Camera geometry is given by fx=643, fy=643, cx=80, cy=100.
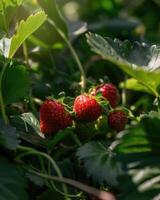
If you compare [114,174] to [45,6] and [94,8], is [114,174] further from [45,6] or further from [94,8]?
[94,8]

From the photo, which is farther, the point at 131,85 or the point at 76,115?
the point at 131,85

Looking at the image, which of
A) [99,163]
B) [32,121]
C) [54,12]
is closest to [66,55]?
[54,12]

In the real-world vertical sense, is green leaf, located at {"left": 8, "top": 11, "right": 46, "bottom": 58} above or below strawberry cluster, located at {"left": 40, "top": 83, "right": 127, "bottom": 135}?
above

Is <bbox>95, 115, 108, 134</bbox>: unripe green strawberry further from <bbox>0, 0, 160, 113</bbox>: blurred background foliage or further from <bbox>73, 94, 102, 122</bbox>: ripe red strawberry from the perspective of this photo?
<bbox>0, 0, 160, 113</bbox>: blurred background foliage

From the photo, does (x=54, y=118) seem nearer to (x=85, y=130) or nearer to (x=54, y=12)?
(x=85, y=130)

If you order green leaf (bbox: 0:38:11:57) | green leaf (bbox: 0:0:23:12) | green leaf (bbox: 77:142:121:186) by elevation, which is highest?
→ green leaf (bbox: 0:0:23:12)

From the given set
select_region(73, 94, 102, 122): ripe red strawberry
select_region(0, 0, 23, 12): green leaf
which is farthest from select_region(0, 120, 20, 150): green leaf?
select_region(0, 0, 23, 12): green leaf

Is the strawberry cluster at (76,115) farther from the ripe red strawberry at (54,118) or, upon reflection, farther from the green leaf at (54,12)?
the green leaf at (54,12)
